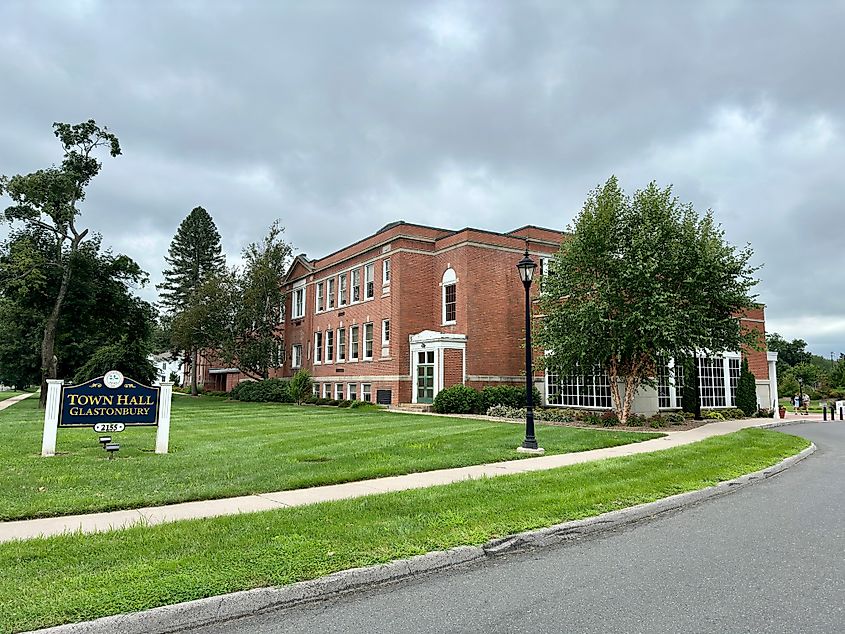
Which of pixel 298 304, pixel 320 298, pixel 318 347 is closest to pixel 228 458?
pixel 318 347

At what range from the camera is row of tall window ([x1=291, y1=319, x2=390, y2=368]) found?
1382 inches

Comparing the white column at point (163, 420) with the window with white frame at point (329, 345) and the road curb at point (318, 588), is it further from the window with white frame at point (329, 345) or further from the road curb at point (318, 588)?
the window with white frame at point (329, 345)

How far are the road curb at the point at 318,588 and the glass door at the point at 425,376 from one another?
23.2 m

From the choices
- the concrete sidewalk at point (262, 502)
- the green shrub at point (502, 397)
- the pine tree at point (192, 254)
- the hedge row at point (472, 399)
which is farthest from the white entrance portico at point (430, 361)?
the pine tree at point (192, 254)

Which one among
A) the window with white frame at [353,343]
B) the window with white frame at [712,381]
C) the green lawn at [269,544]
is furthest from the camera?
the window with white frame at [353,343]

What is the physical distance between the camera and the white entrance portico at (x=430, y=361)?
30.2 meters

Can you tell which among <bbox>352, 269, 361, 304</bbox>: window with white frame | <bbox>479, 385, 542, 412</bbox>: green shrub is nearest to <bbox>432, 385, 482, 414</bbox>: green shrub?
<bbox>479, 385, 542, 412</bbox>: green shrub

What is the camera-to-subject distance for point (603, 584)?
17.8 feet

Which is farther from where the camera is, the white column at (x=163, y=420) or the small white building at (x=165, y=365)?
the small white building at (x=165, y=365)

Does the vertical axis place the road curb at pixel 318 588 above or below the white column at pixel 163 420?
below

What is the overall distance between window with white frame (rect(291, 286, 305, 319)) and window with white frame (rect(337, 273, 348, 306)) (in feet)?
20.3

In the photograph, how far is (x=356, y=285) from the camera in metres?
37.6

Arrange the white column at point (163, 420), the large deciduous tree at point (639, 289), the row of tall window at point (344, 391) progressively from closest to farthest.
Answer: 1. the white column at point (163, 420)
2. the large deciduous tree at point (639, 289)
3. the row of tall window at point (344, 391)

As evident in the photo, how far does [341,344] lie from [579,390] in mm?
16237
